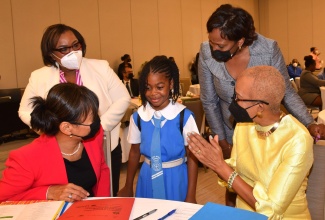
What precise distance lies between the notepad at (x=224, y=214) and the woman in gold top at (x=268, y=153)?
0.18 metres

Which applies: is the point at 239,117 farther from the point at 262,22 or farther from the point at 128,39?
the point at 262,22

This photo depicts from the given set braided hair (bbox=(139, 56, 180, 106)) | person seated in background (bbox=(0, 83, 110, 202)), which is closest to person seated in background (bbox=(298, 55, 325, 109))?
braided hair (bbox=(139, 56, 180, 106))

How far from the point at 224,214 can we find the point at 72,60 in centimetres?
144

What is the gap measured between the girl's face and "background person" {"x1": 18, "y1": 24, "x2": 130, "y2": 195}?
0.72 ft

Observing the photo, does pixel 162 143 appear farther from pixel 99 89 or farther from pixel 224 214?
pixel 224 214

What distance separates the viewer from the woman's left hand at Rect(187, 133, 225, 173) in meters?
1.46

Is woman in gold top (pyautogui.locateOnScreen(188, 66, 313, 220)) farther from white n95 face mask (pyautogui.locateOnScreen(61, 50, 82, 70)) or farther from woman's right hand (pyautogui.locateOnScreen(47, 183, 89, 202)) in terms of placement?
white n95 face mask (pyautogui.locateOnScreen(61, 50, 82, 70))

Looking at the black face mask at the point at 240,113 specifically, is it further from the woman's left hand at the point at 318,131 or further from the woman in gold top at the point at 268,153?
the woman's left hand at the point at 318,131

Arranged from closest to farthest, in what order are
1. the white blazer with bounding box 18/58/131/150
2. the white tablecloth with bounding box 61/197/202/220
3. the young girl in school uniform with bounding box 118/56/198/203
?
the white tablecloth with bounding box 61/197/202/220, the young girl in school uniform with bounding box 118/56/198/203, the white blazer with bounding box 18/58/131/150

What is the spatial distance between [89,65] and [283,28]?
43.4 feet

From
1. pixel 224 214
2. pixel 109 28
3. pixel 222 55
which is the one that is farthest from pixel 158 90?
pixel 109 28

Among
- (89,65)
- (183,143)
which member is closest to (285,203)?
(183,143)

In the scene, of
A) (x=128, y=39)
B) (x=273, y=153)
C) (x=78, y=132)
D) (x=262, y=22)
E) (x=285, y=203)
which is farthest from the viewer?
(x=262, y=22)

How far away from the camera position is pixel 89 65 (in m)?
2.36
